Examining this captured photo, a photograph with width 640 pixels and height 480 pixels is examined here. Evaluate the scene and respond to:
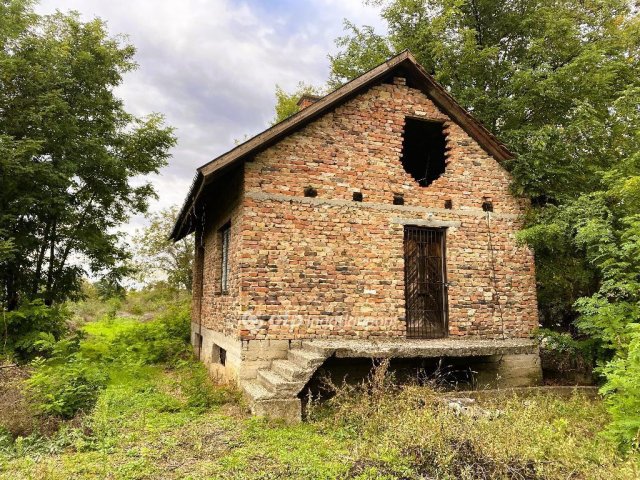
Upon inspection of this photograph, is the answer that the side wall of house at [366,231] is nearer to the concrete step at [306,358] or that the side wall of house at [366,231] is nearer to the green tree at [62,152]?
the concrete step at [306,358]

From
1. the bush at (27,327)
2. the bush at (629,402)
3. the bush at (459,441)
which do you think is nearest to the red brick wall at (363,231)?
the bush at (459,441)

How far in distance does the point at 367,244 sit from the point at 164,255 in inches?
763

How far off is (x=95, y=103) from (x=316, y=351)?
33.7ft

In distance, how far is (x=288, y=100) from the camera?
2381 centimetres

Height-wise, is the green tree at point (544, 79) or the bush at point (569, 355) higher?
the green tree at point (544, 79)

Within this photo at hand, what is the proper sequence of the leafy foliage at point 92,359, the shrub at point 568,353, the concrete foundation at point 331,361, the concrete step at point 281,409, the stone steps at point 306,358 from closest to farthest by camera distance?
the concrete step at point 281,409
the concrete foundation at point 331,361
the stone steps at point 306,358
the leafy foliage at point 92,359
the shrub at point 568,353

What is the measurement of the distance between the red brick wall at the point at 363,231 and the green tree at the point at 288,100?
1402 cm

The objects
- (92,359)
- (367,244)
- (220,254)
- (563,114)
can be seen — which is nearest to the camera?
(367,244)

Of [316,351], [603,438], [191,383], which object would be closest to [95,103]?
[191,383]

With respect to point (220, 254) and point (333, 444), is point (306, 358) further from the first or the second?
point (220, 254)

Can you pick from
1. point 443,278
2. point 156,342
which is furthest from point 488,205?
point 156,342

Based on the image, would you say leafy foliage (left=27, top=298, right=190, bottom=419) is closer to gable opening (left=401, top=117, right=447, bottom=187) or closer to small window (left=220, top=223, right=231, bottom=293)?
small window (left=220, top=223, right=231, bottom=293)

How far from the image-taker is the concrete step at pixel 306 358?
21.5 feet

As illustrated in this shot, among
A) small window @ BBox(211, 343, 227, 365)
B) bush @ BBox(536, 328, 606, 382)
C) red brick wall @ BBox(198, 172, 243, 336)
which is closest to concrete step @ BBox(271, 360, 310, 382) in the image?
red brick wall @ BBox(198, 172, 243, 336)
